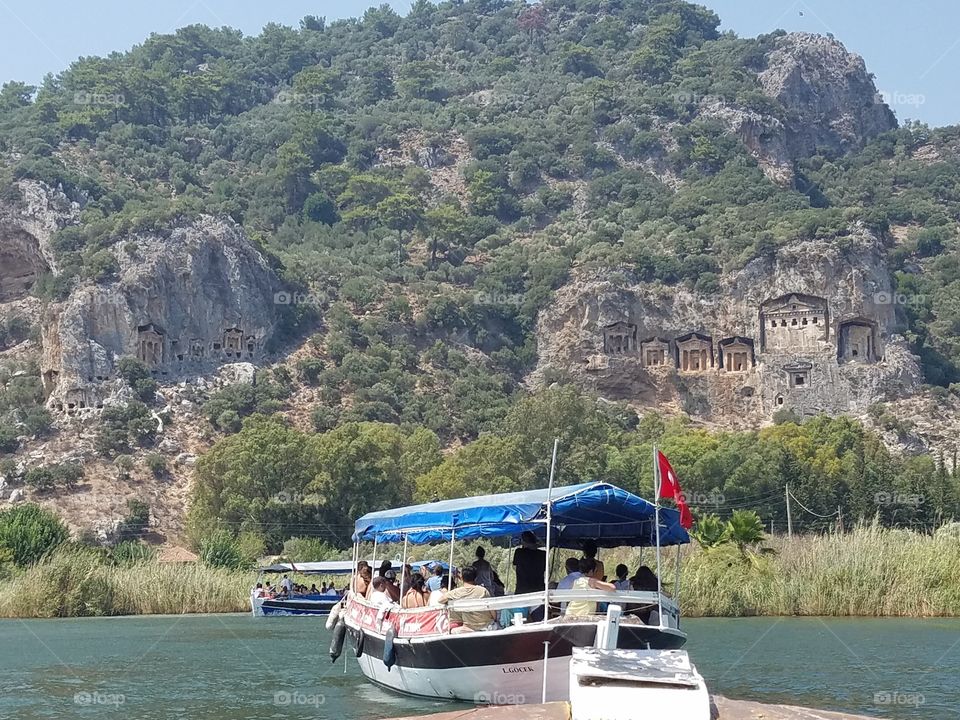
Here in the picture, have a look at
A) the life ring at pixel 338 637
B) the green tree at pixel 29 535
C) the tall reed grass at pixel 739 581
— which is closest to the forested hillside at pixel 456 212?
the green tree at pixel 29 535

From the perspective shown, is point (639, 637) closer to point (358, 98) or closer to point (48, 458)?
point (48, 458)

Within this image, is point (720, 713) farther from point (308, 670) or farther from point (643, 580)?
point (308, 670)

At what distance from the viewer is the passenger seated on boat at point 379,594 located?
25.4 meters

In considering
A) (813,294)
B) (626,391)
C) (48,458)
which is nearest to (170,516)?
(48,458)

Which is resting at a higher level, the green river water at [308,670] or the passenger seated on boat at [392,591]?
the passenger seated on boat at [392,591]

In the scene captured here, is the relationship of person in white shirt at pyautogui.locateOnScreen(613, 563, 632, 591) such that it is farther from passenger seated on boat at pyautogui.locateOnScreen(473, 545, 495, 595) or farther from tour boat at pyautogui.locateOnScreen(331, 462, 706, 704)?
passenger seated on boat at pyautogui.locateOnScreen(473, 545, 495, 595)

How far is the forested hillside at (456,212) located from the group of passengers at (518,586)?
45203mm

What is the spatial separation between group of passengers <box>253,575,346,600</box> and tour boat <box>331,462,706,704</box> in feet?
79.0

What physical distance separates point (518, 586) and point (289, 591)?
29.8 meters

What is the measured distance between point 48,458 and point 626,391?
42.2m

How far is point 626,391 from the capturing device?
106m

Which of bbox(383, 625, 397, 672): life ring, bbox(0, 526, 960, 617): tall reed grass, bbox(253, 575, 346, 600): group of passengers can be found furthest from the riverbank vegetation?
bbox(383, 625, 397, 672): life ring

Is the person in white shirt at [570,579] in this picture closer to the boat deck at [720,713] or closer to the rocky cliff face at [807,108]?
the boat deck at [720,713]

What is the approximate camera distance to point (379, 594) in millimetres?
25703
